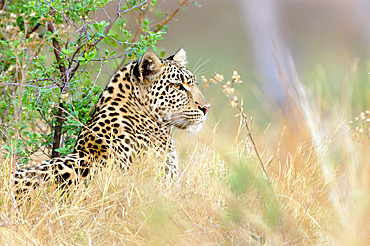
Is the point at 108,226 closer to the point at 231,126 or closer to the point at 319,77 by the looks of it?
the point at 319,77

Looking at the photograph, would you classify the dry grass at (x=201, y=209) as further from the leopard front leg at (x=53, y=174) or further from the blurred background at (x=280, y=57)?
the blurred background at (x=280, y=57)

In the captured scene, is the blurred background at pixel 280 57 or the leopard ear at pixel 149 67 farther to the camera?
the leopard ear at pixel 149 67

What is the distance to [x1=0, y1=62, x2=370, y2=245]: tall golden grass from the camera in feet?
9.24

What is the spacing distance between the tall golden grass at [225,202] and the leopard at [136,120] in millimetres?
106

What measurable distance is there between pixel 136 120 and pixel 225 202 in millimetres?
1436

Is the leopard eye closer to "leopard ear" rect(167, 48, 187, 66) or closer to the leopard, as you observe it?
the leopard

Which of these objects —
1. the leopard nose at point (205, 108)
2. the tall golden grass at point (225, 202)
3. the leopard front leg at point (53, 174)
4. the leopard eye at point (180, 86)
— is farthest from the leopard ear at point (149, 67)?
the leopard front leg at point (53, 174)

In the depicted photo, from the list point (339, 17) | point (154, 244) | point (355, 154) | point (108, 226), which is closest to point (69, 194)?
point (108, 226)

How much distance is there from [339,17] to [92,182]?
2094 centimetres

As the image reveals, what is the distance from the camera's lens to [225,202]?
12.3 feet

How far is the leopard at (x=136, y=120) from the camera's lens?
14.3 feet

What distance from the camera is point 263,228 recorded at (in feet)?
10.7

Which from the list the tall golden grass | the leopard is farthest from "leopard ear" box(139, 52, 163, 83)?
the tall golden grass

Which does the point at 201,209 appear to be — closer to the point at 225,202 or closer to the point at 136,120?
the point at 225,202
